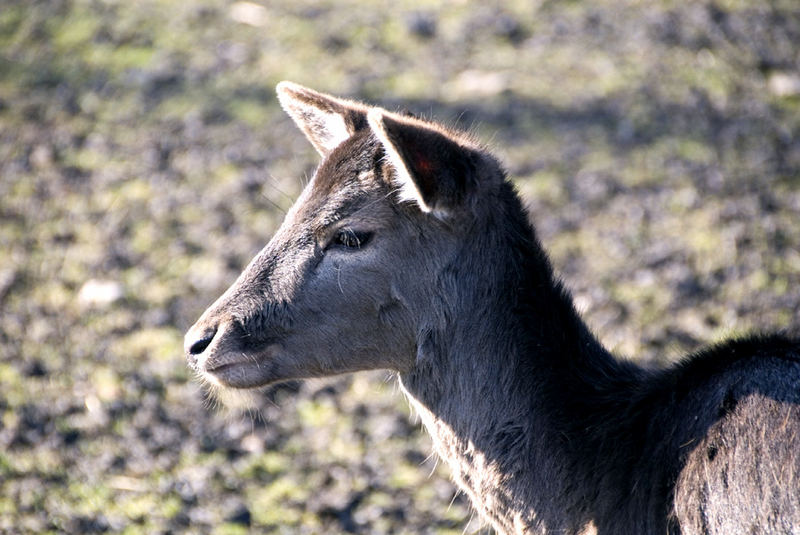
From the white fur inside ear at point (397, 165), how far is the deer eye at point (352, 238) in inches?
8.8

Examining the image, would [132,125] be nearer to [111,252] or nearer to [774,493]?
[111,252]

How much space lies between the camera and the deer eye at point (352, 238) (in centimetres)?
379

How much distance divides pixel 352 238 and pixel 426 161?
51cm

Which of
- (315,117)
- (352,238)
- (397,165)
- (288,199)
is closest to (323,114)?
(315,117)

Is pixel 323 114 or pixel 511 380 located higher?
pixel 323 114

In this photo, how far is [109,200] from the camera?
7809mm

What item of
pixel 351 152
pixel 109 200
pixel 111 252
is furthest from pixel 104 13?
pixel 351 152

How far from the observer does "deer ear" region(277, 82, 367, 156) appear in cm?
407

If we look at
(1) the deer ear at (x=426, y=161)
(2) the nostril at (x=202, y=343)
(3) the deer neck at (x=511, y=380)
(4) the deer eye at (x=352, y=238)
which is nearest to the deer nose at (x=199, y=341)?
(2) the nostril at (x=202, y=343)

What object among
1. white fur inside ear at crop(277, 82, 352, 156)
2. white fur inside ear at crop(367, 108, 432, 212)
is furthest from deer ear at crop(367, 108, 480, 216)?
white fur inside ear at crop(277, 82, 352, 156)

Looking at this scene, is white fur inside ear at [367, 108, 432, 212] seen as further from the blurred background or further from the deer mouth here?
the blurred background

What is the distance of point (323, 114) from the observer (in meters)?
4.21

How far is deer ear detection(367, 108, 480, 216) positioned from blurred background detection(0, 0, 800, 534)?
6.03 ft

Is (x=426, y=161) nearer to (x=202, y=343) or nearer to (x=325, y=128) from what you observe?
(x=325, y=128)
